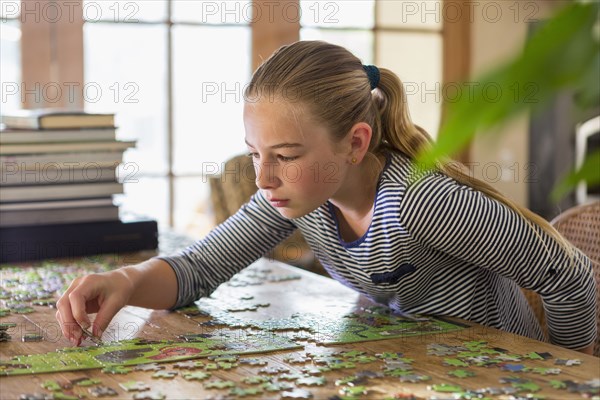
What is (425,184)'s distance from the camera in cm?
159

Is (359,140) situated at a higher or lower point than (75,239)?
higher

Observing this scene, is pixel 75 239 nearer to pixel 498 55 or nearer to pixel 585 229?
pixel 585 229

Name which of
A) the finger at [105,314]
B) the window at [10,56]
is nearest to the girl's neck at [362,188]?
the finger at [105,314]

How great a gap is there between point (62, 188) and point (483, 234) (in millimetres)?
1293

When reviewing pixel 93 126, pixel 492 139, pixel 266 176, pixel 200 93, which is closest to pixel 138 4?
pixel 200 93

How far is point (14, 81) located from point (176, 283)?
9.12 feet

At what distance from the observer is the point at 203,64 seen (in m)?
4.55

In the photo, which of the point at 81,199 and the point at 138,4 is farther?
the point at 138,4

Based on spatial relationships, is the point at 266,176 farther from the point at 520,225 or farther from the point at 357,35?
the point at 357,35

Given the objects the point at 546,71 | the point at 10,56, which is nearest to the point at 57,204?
the point at 10,56

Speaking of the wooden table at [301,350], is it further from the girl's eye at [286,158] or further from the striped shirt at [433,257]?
the girl's eye at [286,158]

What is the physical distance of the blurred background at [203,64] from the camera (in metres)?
4.20

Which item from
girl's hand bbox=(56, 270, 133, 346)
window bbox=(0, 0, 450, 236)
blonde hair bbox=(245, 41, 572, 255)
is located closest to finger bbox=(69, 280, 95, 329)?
girl's hand bbox=(56, 270, 133, 346)

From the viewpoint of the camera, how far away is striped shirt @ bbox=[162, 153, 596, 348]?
1.57m
